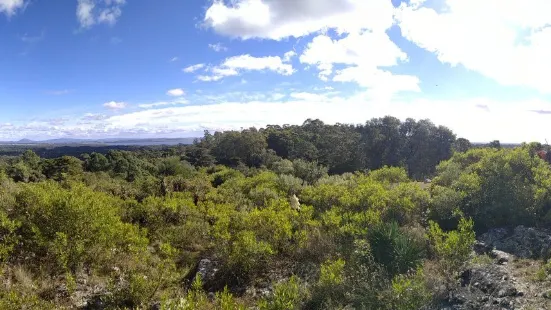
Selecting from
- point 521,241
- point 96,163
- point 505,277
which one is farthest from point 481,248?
point 96,163

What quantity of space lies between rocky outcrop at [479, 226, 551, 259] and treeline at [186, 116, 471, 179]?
86.9ft

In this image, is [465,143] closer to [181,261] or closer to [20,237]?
[181,261]

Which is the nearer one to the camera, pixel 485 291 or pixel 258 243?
pixel 485 291

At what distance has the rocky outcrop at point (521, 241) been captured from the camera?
8.19 m

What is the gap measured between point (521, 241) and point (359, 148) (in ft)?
102

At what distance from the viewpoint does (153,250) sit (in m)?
8.44

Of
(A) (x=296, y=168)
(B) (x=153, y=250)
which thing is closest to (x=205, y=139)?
(A) (x=296, y=168)

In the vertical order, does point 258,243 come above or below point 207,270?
above

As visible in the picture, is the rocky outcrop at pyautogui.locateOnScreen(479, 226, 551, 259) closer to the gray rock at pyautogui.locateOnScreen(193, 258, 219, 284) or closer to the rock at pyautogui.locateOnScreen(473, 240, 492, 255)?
the rock at pyautogui.locateOnScreen(473, 240, 492, 255)

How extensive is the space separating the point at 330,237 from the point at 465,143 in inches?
1465

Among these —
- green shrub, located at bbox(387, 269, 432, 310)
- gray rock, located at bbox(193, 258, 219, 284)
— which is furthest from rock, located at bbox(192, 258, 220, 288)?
green shrub, located at bbox(387, 269, 432, 310)

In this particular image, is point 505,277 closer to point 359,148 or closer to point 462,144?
point 359,148

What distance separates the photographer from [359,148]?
39.6 m

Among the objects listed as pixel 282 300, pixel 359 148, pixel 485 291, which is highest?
pixel 359 148
